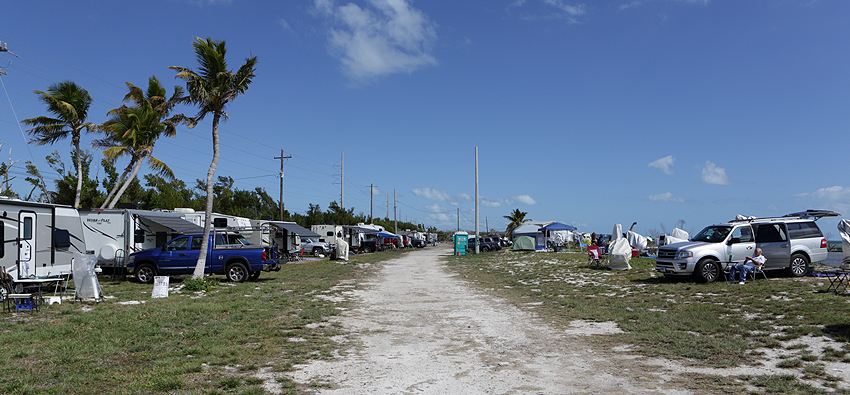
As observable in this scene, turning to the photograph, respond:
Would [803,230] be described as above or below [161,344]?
above

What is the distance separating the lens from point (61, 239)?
14.1 meters

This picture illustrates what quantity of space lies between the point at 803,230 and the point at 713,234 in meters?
2.29

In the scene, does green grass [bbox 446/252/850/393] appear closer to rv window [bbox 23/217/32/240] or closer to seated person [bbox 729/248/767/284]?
seated person [bbox 729/248/767/284]

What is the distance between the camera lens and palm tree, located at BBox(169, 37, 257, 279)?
1630 centimetres

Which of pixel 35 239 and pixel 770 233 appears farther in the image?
pixel 770 233

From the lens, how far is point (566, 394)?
5172 mm

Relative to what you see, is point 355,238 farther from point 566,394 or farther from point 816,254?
point 566,394

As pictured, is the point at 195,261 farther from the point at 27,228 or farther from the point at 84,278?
the point at 84,278

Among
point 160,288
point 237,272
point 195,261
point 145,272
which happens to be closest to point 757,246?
point 237,272

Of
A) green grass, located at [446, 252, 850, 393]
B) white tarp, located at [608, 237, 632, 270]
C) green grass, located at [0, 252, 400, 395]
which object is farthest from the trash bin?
green grass, located at [0, 252, 400, 395]

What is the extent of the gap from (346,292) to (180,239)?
20.8 feet

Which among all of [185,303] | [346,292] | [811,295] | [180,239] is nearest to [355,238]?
[180,239]

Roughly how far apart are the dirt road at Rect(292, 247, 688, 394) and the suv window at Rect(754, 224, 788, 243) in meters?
8.53

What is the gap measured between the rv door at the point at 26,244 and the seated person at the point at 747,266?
17315 millimetres
